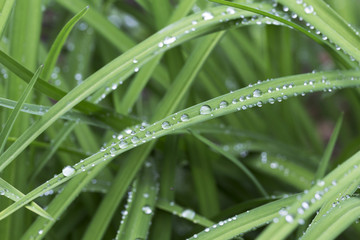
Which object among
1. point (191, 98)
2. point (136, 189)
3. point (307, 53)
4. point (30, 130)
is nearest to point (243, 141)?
point (191, 98)

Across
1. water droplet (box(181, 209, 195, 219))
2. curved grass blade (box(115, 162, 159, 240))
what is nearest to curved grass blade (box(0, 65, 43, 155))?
curved grass blade (box(115, 162, 159, 240))

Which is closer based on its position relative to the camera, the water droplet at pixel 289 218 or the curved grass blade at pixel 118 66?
the water droplet at pixel 289 218

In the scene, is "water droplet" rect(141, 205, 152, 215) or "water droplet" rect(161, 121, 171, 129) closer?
"water droplet" rect(161, 121, 171, 129)

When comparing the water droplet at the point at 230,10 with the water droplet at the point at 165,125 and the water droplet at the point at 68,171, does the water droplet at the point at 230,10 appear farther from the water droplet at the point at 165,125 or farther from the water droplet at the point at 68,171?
the water droplet at the point at 68,171

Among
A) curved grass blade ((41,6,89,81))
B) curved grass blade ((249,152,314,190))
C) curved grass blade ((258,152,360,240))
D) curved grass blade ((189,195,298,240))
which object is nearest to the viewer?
curved grass blade ((258,152,360,240))

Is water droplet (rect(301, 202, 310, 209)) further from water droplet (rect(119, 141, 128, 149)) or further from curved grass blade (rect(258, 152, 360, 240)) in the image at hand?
water droplet (rect(119, 141, 128, 149))

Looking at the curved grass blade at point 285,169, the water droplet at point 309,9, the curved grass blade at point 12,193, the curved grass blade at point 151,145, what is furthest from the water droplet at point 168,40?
the curved grass blade at point 285,169
